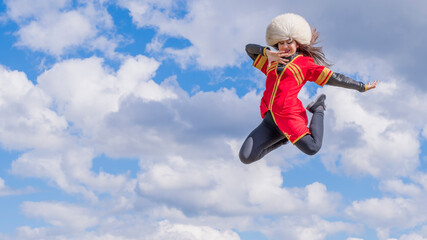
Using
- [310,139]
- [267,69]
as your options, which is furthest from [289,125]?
[267,69]

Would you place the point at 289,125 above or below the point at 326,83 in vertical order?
below

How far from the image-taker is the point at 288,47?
977 cm

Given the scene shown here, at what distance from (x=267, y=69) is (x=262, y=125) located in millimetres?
954

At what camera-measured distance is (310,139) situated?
32.0 feet

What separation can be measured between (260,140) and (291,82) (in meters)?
1.12

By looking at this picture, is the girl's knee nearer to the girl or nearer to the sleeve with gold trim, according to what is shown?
the girl

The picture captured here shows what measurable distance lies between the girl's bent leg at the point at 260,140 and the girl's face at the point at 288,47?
3.49 feet

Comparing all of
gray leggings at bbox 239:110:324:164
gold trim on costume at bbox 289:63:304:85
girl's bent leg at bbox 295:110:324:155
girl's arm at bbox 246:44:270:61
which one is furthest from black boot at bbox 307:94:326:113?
girl's arm at bbox 246:44:270:61

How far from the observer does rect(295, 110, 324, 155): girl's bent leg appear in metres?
9.72

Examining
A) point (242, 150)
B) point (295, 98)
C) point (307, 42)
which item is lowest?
point (242, 150)

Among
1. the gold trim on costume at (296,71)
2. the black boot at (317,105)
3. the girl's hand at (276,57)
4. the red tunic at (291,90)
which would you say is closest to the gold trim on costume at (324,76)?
the red tunic at (291,90)

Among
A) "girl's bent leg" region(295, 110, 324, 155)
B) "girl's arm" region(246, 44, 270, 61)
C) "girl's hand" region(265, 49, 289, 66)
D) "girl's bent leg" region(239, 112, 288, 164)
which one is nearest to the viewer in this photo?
"girl's hand" region(265, 49, 289, 66)

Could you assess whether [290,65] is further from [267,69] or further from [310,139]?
[310,139]

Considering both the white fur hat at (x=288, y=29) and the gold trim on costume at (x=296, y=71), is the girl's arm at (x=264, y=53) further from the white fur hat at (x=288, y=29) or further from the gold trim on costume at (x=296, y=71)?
the white fur hat at (x=288, y=29)
